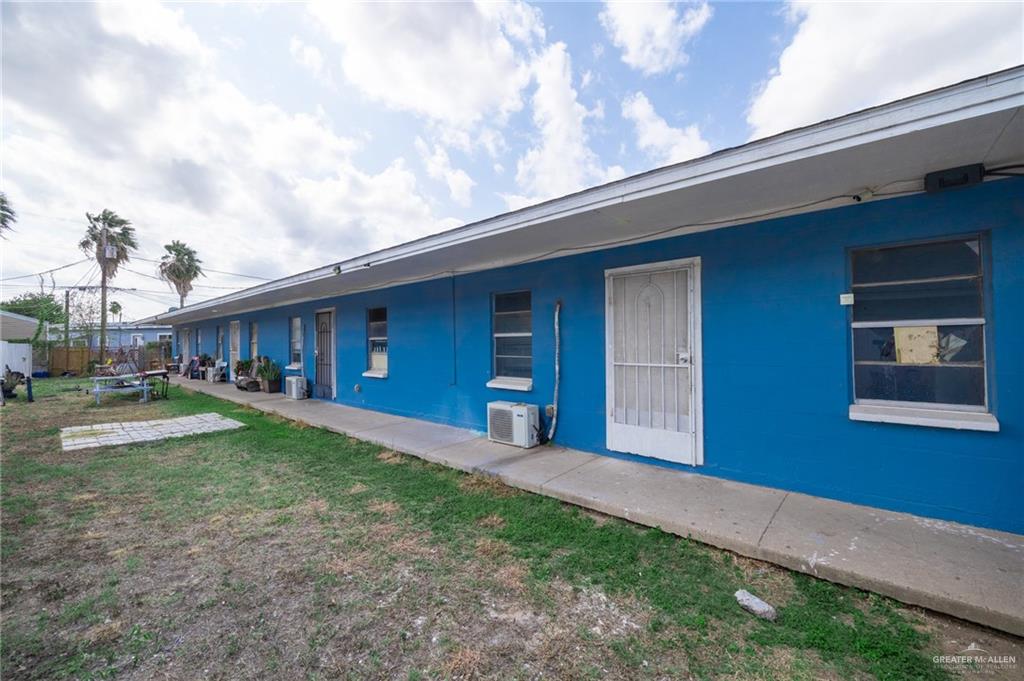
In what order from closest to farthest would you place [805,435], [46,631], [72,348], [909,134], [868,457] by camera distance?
[46,631] < [909,134] < [868,457] < [805,435] < [72,348]

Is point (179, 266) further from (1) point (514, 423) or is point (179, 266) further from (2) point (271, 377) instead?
(1) point (514, 423)

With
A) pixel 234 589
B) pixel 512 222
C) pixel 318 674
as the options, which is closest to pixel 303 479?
pixel 234 589

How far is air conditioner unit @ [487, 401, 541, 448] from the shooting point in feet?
16.8

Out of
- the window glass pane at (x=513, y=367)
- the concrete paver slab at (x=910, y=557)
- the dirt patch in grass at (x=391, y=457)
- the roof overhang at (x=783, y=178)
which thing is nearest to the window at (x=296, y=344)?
the dirt patch in grass at (x=391, y=457)

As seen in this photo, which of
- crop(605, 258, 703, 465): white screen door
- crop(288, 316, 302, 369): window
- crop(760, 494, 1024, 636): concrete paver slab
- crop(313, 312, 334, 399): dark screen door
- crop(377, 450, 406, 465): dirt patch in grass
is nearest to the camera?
crop(760, 494, 1024, 636): concrete paver slab

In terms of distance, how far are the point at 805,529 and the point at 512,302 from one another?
415cm

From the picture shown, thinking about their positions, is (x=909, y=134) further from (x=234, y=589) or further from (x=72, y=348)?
(x=72, y=348)

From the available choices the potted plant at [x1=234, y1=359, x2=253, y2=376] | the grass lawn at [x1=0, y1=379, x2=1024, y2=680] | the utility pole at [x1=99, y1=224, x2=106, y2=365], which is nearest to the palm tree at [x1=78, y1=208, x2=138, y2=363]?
the utility pole at [x1=99, y1=224, x2=106, y2=365]

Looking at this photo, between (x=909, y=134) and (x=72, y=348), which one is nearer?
(x=909, y=134)

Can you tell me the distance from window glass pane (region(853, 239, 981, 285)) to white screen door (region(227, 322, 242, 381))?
16.2m

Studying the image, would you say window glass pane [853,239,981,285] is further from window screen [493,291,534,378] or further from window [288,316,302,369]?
window [288,316,302,369]

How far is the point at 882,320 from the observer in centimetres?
326

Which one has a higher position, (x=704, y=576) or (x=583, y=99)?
(x=583, y=99)

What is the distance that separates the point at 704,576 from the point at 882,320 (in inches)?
101
